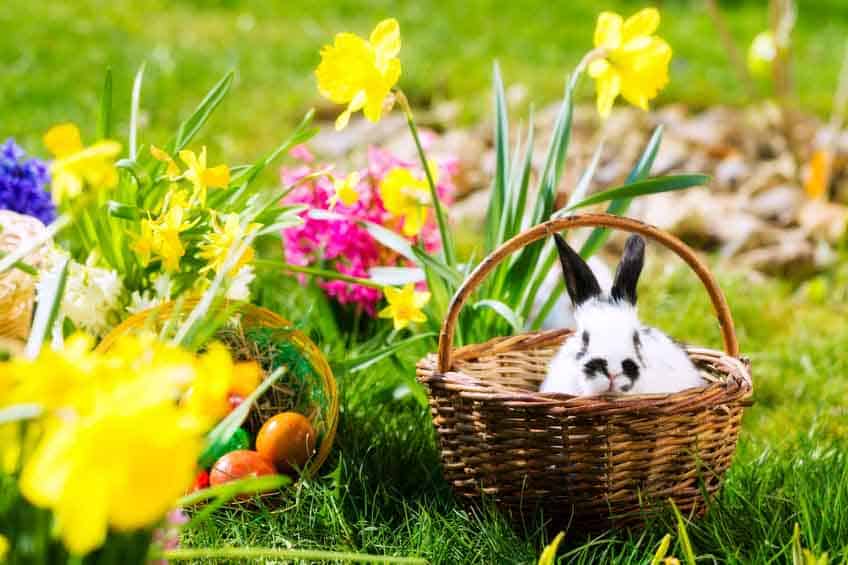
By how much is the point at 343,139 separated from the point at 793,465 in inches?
124

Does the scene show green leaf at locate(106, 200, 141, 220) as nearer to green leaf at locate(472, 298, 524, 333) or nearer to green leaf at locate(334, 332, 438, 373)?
green leaf at locate(334, 332, 438, 373)

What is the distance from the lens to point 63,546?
1237 mm

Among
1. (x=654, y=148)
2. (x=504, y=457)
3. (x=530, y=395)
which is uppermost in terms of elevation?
(x=654, y=148)

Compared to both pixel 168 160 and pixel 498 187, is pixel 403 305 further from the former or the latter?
pixel 168 160

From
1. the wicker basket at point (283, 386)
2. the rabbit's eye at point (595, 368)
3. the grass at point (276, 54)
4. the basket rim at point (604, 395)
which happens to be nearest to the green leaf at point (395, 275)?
the wicker basket at point (283, 386)

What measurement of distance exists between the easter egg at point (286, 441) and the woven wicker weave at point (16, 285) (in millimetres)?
718

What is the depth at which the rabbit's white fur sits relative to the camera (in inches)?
79.1

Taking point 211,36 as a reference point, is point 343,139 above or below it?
below

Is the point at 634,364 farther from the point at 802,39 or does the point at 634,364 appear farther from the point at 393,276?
the point at 802,39

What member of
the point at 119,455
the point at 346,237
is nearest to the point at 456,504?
the point at 346,237

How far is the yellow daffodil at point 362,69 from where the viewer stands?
88.0 inches

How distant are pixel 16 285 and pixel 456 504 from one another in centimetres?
115

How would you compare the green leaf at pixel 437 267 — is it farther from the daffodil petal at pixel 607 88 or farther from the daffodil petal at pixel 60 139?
the daffodil petal at pixel 60 139

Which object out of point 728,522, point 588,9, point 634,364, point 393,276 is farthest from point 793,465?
point 588,9
